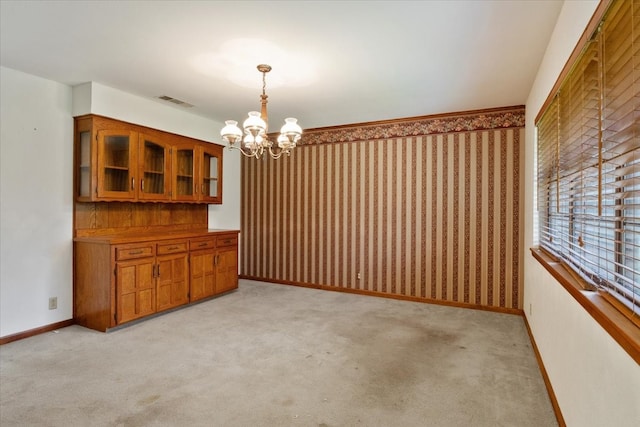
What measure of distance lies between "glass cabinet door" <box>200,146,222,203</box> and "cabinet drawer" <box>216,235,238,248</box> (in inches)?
23.5

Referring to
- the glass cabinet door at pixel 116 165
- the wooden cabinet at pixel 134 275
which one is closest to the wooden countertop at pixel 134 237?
the wooden cabinet at pixel 134 275

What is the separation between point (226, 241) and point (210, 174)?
1.02m

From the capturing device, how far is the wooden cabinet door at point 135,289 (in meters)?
3.51

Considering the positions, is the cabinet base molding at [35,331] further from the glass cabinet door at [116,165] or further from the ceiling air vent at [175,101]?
the ceiling air vent at [175,101]

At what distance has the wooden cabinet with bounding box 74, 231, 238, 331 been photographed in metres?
3.48

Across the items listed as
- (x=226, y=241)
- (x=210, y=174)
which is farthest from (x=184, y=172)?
(x=226, y=241)

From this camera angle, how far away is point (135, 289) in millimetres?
3662

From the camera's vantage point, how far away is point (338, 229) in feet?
17.2

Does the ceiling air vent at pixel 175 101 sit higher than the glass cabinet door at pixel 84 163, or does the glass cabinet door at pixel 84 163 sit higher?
the ceiling air vent at pixel 175 101

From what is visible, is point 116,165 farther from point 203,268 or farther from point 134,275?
point 203,268

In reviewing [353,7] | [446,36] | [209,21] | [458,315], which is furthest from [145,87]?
[458,315]

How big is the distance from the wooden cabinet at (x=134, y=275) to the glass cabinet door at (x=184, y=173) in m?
0.57

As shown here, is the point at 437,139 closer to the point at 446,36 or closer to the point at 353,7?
the point at 446,36

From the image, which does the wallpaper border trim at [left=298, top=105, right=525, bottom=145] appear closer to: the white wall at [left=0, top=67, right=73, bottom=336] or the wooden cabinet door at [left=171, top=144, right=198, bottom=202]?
the wooden cabinet door at [left=171, top=144, right=198, bottom=202]
